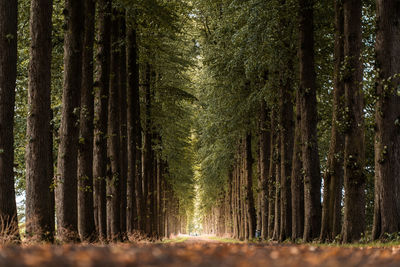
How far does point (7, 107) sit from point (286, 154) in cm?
1163

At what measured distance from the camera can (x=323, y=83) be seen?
1878 centimetres

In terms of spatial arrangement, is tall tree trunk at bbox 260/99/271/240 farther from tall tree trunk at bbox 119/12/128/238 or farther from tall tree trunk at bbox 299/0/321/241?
tall tree trunk at bbox 119/12/128/238

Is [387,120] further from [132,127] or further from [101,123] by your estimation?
[132,127]

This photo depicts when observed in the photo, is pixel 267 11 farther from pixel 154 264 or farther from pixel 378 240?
pixel 154 264

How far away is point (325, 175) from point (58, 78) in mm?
10366

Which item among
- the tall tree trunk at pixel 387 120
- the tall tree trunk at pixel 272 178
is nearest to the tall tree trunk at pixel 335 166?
the tall tree trunk at pixel 387 120

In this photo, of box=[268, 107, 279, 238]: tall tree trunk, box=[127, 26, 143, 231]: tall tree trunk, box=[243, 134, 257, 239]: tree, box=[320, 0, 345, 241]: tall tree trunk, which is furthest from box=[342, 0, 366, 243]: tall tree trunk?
box=[243, 134, 257, 239]: tree

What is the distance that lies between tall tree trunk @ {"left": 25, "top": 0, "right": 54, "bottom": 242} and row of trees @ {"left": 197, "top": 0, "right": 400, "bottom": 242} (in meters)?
7.36

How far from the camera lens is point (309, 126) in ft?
49.5

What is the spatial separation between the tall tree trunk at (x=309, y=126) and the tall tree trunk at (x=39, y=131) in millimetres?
8180

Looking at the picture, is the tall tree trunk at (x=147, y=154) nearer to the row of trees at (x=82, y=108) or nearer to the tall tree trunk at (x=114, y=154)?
the row of trees at (x=82, y=108)

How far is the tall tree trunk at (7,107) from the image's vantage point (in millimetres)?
9383

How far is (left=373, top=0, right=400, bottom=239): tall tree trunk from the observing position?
411 inches

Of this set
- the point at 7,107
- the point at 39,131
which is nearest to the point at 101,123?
the point at 39,131
